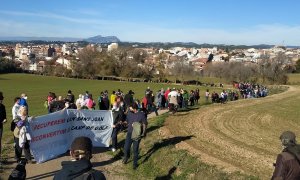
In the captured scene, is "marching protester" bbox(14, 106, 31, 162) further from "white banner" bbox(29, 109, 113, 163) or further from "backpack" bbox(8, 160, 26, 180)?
"backpack" bbox(8, 160, 26, 180)

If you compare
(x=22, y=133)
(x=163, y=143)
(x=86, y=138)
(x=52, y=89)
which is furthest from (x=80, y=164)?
(x=52, y=89)

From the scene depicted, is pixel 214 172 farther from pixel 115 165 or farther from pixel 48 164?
pixel 48 164

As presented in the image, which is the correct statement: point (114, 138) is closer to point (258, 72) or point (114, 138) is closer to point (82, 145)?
point (82, 145)

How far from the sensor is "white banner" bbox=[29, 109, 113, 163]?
1348 centimetres

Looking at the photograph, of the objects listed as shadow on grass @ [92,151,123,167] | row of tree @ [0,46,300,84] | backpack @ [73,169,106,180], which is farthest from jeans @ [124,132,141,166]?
row of tree @ [0,46,300,84]

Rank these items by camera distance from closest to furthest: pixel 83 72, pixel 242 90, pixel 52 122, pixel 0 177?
pixel 0 177
pixel 52 122
pixel 242 90
pixel 83 72

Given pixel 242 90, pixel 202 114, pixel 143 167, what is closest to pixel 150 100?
pixel 202 114

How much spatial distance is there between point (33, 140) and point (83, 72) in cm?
9872

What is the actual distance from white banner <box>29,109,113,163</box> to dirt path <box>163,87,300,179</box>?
9.05 ft

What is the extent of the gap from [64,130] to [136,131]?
3287mm

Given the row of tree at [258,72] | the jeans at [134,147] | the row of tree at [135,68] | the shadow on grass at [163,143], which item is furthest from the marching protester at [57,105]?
the row of tree at [135,68]

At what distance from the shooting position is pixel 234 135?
18438mm

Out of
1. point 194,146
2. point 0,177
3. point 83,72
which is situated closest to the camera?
point 0,177

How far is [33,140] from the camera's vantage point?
13312 millimetres
